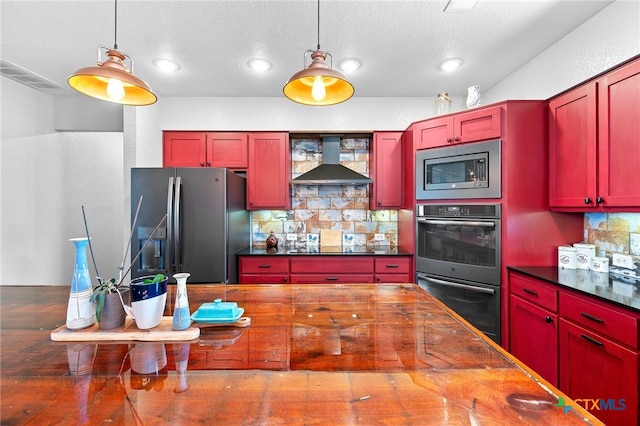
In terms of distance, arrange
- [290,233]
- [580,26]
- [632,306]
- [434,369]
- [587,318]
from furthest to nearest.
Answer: [290,233], [580,26], [587,318], [632,306], [434,369]

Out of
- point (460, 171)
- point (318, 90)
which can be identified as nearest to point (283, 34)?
point (318, 90)

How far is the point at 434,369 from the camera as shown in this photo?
0.75m

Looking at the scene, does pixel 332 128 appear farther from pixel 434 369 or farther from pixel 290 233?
pixel 434 369

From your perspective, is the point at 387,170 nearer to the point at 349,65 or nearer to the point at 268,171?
the point at 349,65

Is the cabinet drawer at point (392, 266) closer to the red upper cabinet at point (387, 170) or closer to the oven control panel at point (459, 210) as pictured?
the oven control panel at point (459, 210)

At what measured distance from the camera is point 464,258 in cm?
241

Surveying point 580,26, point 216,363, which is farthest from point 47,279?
point 580,26

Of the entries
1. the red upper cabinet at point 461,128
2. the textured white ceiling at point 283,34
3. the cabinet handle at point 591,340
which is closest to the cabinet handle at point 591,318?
the cabinet handle at point 591,340

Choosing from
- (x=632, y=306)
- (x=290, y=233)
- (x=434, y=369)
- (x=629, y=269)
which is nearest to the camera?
(x=434, y=369)

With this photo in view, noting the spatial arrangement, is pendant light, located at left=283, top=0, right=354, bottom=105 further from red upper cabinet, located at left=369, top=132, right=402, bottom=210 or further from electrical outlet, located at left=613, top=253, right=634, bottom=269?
electrical outlet, located at left=613, top=253, right=634, bottom=269

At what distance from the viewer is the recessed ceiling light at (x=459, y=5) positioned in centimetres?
172

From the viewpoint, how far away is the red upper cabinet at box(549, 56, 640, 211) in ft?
5.38

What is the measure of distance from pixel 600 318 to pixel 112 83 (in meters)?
2.80

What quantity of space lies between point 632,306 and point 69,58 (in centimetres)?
423
